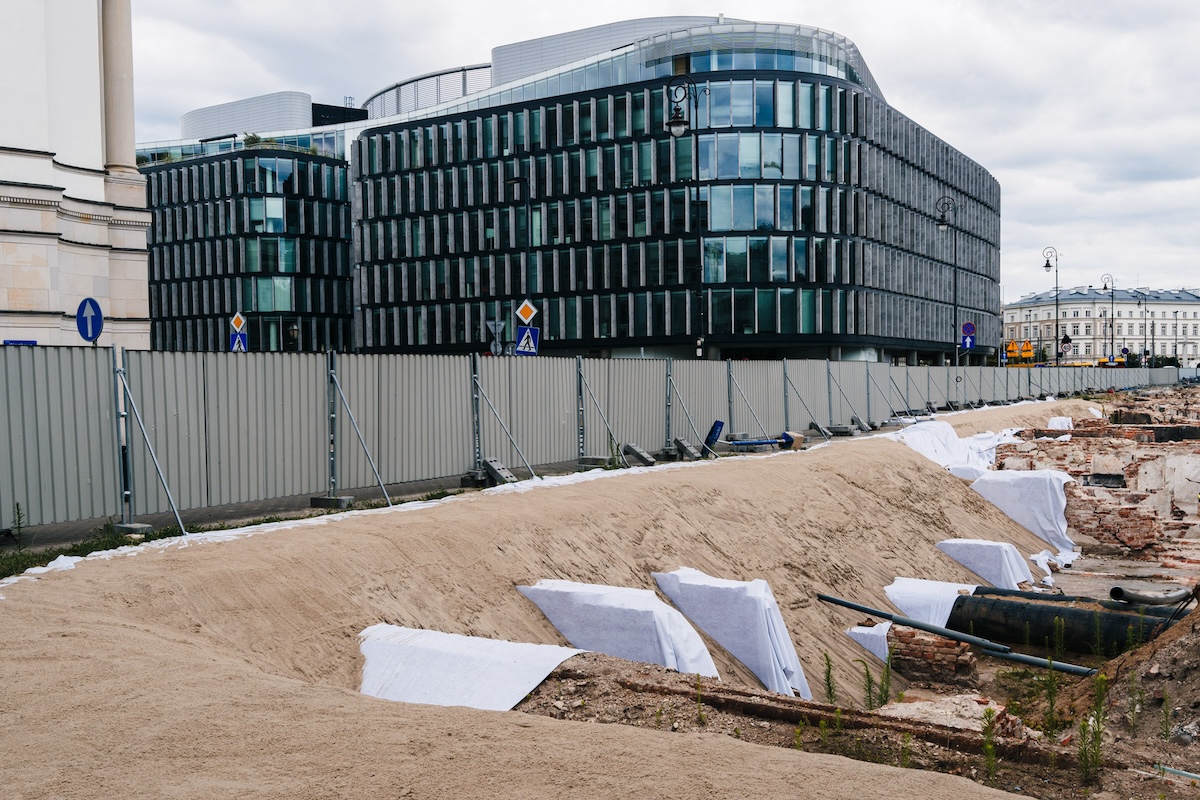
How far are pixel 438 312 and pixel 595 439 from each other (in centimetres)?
4725

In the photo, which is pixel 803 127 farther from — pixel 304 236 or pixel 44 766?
pixel 44 766

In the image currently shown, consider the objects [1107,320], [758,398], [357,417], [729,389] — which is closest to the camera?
[357,417]

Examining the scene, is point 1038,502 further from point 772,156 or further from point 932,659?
point 772,156

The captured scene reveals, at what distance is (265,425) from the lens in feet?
43.0

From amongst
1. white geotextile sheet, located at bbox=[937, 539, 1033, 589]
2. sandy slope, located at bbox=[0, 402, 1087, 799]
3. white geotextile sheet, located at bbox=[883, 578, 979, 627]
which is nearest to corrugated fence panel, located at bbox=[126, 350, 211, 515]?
sandy slope, located at bbox=[0, 402, 1087, 799]

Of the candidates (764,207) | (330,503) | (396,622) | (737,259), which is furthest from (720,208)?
(396,622)

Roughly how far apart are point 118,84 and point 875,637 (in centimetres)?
2855

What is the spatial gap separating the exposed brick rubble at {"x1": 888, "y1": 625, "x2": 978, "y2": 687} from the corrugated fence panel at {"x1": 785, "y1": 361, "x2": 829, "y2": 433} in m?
15.0

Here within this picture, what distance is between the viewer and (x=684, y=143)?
5706 cm

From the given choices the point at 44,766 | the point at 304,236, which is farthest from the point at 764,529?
the point at 304,236

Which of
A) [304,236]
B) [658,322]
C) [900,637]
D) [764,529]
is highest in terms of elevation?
[304,236]

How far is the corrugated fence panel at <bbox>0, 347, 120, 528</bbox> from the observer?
413 inches

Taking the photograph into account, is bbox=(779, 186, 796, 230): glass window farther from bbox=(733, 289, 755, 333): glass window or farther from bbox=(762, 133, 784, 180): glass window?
bbox=(733, 289, 755, 333): glass window

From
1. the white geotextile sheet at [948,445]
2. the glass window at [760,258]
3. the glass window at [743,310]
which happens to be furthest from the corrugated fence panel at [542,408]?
the glass window at [760,258]
